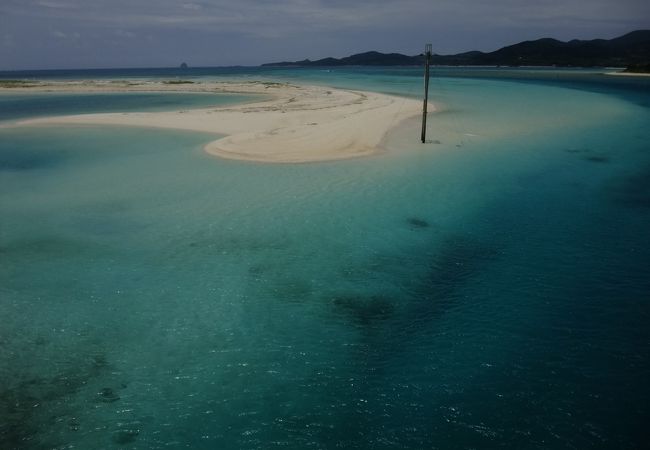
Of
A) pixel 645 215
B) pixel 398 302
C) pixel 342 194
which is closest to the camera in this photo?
pixel 398 302

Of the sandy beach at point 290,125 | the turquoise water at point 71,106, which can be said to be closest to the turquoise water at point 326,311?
the sandy beach at point 290,125

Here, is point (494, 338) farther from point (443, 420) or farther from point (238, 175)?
point (238, 175)

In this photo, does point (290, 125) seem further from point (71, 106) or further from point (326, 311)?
point (71, 106)

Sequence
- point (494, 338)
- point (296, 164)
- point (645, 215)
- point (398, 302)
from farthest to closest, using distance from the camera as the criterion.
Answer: point (296, 164) → point (645, 215) → point (398, 302) → point (494, 338)

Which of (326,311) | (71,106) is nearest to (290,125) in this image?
(326,311)

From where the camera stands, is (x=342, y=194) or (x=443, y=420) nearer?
(x=443, y=420)

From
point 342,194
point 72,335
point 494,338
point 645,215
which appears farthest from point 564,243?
point 72,335

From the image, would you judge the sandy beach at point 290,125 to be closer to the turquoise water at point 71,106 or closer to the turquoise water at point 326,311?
the turquoise water at point 326,311

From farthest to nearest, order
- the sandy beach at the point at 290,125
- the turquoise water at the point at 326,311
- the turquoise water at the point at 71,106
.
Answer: the turquoise water at the point at 71,106
the sandy beach at the point at 290,125
the turquoise water at the point at 326,311
